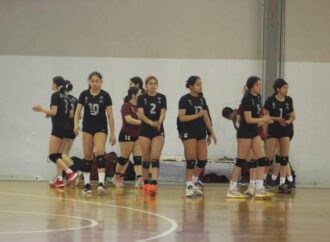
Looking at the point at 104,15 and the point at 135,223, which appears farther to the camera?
the point at 104,15

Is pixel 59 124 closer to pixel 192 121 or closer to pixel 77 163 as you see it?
pixel 77 163

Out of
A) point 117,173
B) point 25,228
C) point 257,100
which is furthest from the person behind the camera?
point 117,173

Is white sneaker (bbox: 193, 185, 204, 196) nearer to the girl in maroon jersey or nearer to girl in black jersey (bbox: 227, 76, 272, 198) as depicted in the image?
girl in black jersey (bbox: 227, 76, 272, 198)

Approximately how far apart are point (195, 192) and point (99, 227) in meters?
4.37

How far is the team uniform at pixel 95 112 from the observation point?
11734 mm

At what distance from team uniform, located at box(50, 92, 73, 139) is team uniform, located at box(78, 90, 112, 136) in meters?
1.21

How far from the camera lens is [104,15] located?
621 inches

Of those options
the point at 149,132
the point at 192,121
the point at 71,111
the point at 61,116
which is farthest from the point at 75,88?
the point at 192,121

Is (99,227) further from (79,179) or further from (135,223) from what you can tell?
(79,179)

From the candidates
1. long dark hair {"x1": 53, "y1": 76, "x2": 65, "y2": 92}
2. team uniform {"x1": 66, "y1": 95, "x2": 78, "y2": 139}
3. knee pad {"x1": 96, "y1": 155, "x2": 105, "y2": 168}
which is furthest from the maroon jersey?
knee pad {"x1": 96, "y1": 155, "x2": 105, "y2": 168}

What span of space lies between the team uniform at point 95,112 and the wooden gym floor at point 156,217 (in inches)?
43.2

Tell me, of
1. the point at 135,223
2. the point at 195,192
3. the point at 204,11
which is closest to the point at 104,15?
the point at 204,11

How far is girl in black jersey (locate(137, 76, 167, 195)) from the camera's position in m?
11.7

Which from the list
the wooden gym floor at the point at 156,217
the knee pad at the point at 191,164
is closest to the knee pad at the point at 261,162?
the wooden gym floor at the point at 156,217
